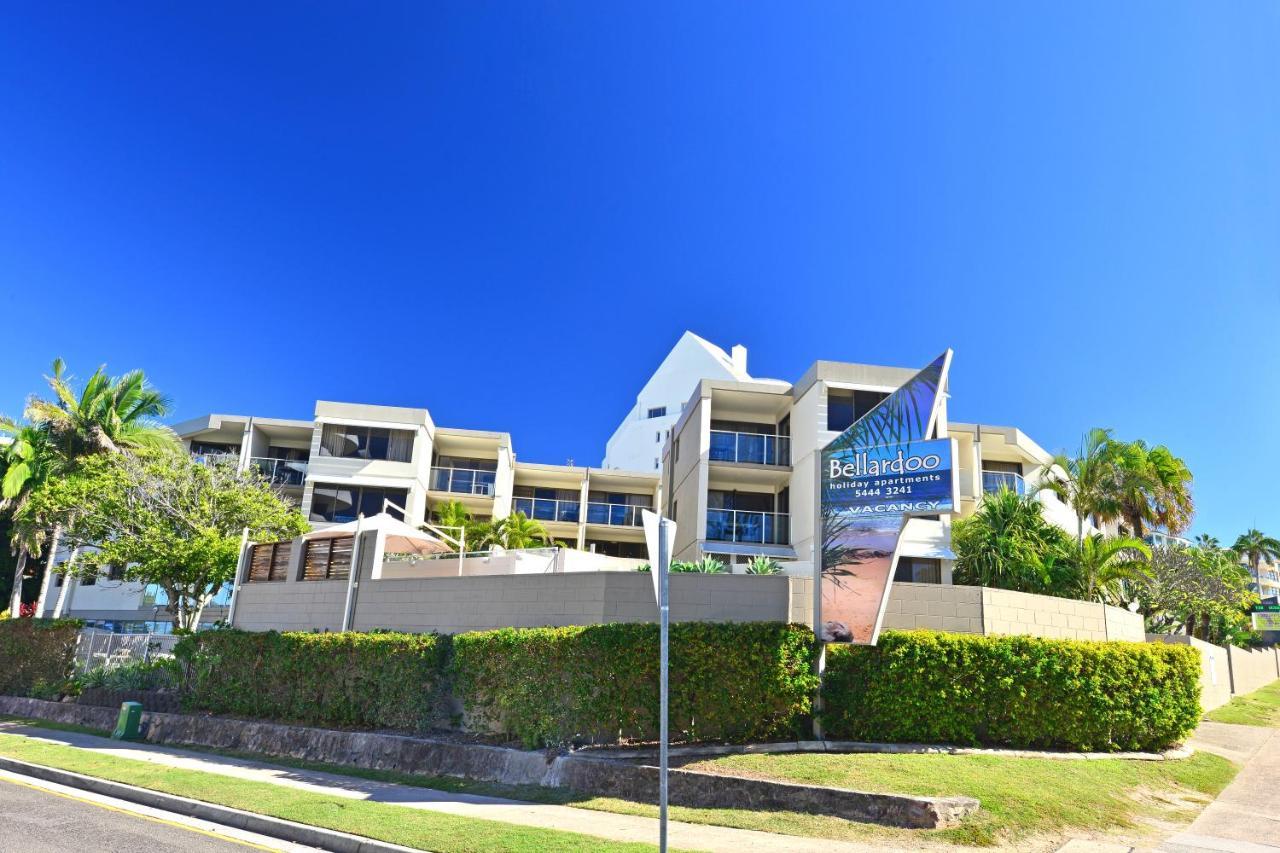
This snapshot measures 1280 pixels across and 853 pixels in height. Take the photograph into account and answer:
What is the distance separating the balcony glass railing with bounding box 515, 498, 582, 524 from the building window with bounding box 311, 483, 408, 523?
6.37m

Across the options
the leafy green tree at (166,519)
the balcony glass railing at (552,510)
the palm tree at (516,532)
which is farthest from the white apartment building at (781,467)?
the leafy green tree at (166,519)

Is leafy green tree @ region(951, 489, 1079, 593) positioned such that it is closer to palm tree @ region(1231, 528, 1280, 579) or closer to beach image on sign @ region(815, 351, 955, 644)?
beach image on sign @ region(815, 351, 955, 644)

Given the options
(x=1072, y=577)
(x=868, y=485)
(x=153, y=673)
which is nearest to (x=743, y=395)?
(x=1072, y=577)

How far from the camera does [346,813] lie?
9.89m

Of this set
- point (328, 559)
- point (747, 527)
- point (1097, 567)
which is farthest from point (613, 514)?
point (1097, 567)

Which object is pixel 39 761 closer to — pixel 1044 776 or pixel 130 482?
pixel 130 482

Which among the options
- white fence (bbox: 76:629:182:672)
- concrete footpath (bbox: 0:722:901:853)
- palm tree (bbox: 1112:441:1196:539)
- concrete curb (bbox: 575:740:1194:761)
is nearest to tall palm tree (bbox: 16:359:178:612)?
white fence (bbox: 76:629:182:672)

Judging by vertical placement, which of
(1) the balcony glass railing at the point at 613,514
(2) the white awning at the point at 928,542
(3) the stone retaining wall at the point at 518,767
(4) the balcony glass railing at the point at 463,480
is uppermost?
(4) the balcony glass railing at the point at 463,480

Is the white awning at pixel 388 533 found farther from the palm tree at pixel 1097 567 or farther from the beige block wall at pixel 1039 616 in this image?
the palm tree at pixel 1097 567

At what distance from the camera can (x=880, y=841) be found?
871 cm

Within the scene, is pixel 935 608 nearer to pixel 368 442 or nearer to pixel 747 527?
pixel 747 527

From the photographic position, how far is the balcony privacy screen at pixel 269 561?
21.2 m

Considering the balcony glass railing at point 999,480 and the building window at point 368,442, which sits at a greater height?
the building window at point 368,442

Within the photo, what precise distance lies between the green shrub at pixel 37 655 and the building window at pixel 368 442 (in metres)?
14.7
